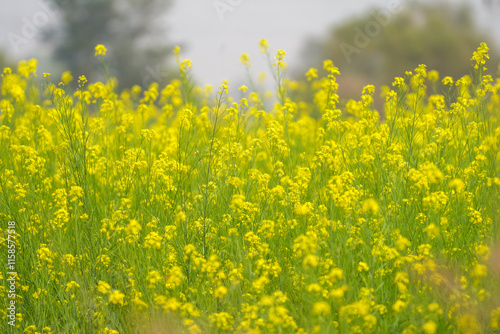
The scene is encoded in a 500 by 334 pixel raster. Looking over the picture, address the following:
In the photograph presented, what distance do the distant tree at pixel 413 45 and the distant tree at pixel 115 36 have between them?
6.99 m

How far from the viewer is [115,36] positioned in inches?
893

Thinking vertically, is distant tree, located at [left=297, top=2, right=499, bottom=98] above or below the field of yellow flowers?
above

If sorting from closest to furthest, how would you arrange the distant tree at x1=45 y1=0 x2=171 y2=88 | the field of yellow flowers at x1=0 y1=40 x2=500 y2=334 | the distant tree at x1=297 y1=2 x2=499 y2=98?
the field of yellow flowers at x1=0 y1=40 x2=500 y2=334, the distant tree at x1=45 y1=0 x2=171 y2=88, the distant tree at x1=297 y1=2 x2=499 y2=98

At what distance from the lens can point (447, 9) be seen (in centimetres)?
2455

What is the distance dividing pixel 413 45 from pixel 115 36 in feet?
44.7

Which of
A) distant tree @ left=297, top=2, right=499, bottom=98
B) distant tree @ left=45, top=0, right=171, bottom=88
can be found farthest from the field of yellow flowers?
distant tree @ left=297, top=2, right=499, bottom=98

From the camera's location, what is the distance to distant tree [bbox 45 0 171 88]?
21.2m

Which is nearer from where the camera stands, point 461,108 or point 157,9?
point 461,108

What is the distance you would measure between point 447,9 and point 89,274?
1004 inches

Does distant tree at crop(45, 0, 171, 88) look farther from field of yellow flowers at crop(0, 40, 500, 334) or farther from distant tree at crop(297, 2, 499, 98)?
field of yellow flowers at crop(0, 40, 500, 334)

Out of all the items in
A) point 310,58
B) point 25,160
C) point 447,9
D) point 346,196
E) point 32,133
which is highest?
point 447,9

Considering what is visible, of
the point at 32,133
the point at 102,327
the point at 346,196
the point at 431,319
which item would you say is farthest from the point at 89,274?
the point at 32,133

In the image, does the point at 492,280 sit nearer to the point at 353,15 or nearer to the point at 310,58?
the point at 310,58

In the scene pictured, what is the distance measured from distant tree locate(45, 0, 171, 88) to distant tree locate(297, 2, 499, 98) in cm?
699
